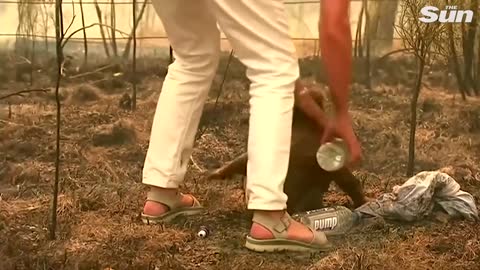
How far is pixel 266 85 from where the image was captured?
4.93 ft

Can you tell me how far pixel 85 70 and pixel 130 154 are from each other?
40 centimetres

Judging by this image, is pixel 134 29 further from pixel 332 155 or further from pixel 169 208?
pixel 332 155

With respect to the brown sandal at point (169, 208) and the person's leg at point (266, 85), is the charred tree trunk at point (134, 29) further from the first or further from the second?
the person's leg at point (266, 85)

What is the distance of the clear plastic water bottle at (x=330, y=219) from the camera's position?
1685 millimetres

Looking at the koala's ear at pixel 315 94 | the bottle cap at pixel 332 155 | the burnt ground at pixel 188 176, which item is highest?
the koala's ear at pixel 315 94

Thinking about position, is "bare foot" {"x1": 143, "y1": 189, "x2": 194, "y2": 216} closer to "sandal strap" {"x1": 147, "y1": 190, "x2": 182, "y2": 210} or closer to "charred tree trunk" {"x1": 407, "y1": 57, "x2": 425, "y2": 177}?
"sandal strap" {"x1": 147, "y1": 190, "x2": 182, "y2": 210}

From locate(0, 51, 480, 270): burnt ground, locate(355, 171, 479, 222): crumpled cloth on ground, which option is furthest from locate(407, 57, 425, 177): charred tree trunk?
locate(355, 171, 479, 222): crumpled cloth on ground

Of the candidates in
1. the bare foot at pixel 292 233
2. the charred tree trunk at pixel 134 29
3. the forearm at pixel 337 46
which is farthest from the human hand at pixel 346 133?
the charred tree trunk at pixel 134 29

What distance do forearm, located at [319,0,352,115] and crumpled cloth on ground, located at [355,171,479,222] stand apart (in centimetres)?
32

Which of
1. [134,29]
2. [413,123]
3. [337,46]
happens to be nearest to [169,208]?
[337,46]

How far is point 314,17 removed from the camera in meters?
2.31

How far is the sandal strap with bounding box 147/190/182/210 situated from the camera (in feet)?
5.78

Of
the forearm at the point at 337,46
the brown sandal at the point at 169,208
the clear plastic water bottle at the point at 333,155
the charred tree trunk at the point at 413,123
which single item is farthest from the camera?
the charred tree trunk at the point at 413,123

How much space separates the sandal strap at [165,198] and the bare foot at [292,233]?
0.28 metres
